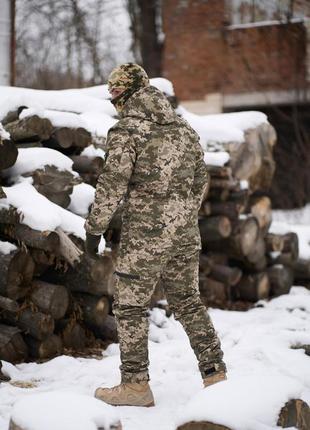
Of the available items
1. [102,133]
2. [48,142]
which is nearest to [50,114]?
[48,142]

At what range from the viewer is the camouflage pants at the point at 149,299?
396 centimetres

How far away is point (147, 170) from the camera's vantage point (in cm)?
392

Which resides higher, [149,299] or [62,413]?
[62,413]

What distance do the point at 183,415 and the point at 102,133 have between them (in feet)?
14.2

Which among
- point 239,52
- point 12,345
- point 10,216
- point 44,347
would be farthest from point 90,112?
point 239,52

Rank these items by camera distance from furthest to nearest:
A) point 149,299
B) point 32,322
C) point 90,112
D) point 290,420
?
point 90,112 → point 32,322 → point 149,299 → point 290,420

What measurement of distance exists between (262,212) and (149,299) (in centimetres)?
491

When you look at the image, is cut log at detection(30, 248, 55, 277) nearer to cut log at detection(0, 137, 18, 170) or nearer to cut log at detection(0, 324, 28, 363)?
cut log at detection(0, 324, 28, 363)

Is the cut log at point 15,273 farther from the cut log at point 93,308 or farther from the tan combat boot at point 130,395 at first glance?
the tan combat boot at point 130,395

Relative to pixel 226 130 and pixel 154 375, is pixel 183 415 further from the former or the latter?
pixel 226 130

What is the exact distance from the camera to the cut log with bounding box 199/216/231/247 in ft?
25.3

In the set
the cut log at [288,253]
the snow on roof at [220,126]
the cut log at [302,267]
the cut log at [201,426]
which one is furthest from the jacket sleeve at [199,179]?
the cut log at [302,267]

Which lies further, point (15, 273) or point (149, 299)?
point (15, 273)

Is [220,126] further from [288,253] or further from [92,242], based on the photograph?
[92,242]
